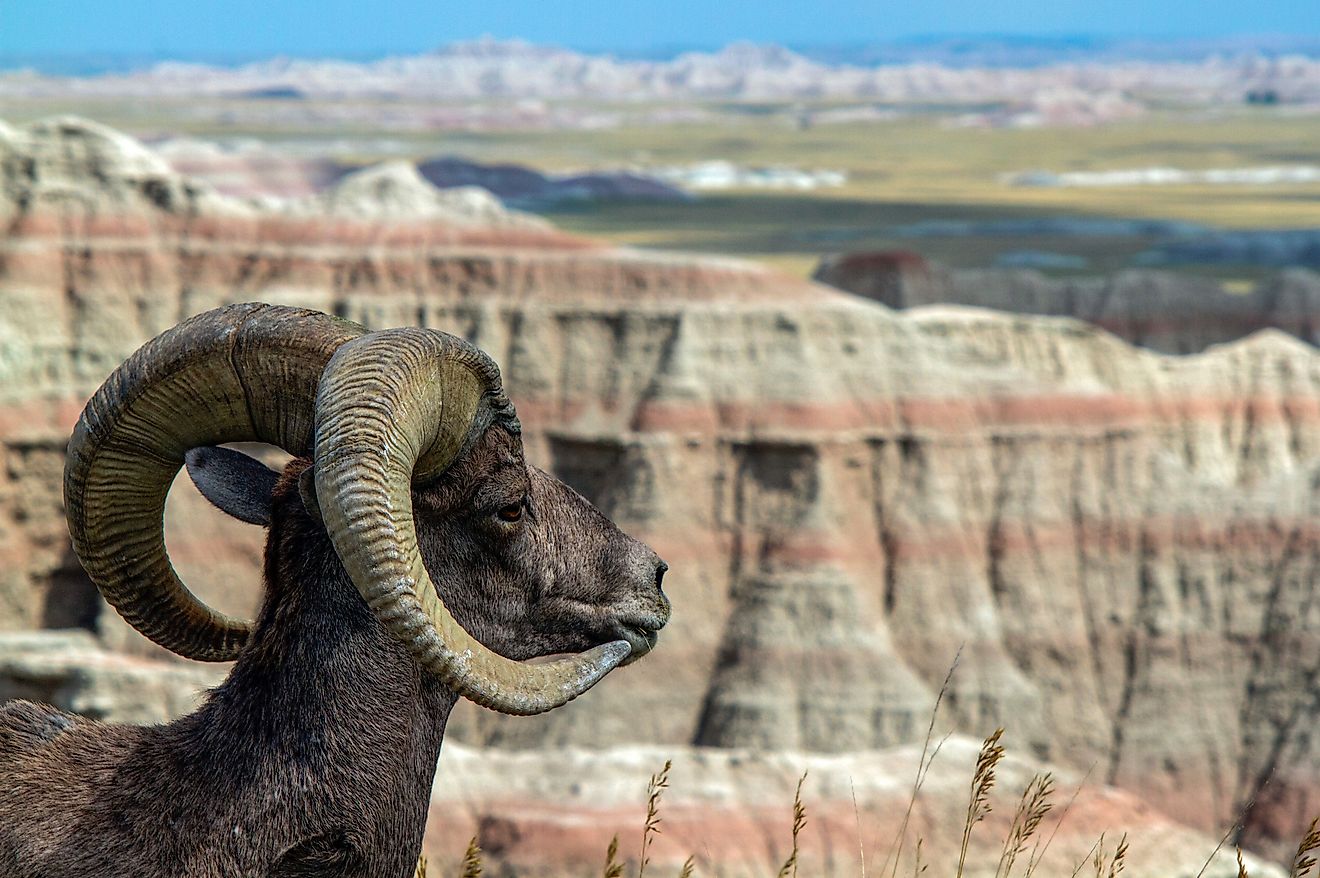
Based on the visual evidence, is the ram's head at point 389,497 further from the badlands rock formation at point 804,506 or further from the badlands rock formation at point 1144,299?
the badlands rock formation at point 1144,299

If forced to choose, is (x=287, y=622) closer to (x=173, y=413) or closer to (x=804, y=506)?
(x=173, y=413)

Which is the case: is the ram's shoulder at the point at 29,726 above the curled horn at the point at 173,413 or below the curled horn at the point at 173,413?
below

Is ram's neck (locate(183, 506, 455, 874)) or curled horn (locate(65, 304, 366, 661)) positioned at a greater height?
curled horn (locate(65, 304, 366, 661))

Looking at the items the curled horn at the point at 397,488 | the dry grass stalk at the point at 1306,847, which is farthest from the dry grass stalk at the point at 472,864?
the dry grass stalk at the point at 1306,847

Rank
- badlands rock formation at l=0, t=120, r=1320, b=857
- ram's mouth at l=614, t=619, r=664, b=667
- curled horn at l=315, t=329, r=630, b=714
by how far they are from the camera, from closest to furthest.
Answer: curled horn at l=315, t=329, r=630, b=714 → ram's mouth at l=614, t=619, r=664, b=667 → badlands rock formation at l=0, t=120, r=1320, b=857

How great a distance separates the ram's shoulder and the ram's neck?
0.68m

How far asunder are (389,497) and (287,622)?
83 centimetres

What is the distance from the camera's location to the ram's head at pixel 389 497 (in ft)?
14.8

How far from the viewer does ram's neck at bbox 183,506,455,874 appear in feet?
16.5

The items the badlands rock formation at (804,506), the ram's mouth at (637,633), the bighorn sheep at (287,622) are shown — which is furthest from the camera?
the badlands rock formation at (804,506)

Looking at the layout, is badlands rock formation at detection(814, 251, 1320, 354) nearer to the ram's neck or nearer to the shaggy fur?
the shaggy fur

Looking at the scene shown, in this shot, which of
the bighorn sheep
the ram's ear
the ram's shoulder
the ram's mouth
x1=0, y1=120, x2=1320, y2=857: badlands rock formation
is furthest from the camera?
x1=0, y1=120, x2=1320, y2=857: badlands rock formation

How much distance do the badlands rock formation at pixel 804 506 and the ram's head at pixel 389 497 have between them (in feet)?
90.6

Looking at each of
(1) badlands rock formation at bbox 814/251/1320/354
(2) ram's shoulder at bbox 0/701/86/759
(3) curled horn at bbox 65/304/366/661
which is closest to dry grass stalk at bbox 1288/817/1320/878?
(3) curled horn at bbox 65/304/366/661
